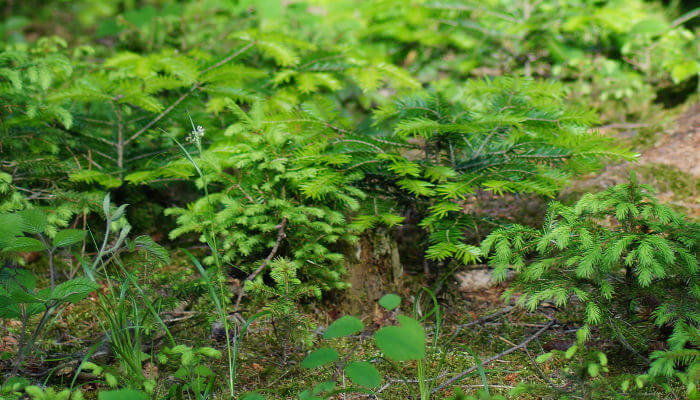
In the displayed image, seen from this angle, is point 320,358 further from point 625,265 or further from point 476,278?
point 476,278

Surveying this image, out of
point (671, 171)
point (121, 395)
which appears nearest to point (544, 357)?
point (121, 395)

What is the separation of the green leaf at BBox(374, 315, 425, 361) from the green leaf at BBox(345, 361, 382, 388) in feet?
0.30

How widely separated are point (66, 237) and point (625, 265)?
2.20 meters

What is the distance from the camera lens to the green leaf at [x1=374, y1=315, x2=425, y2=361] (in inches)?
51.2

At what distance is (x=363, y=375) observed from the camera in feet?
4.42

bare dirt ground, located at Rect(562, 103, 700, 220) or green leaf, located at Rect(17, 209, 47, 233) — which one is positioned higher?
green leaf, located at Rect(17, 209, 47, 233)

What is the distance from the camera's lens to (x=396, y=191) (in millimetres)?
2467

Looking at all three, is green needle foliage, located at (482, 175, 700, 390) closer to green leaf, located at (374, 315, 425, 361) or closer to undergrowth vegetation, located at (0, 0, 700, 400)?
undergrowth vegetation, located at (0, 0, 700, 400)

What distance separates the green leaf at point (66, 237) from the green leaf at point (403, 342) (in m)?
1.22

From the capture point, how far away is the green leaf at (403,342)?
4.27 ft

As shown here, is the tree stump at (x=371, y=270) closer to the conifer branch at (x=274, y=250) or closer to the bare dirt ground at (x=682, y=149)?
the conifer branch at (x=274, y=250)

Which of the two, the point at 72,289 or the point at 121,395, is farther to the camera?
the point at 72,289

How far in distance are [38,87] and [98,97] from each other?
0.65 m

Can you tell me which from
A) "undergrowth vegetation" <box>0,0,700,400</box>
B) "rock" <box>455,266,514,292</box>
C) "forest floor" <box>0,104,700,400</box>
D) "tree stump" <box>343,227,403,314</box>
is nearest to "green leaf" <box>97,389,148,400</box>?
"undergrowth vegetation" <box>0,0,700,400</box>
